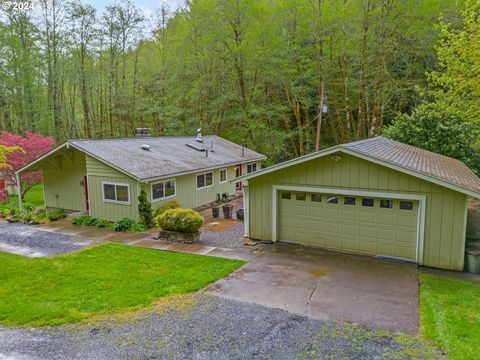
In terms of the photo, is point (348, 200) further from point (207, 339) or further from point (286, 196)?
point (207, 339)

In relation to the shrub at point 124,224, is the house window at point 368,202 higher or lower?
higher

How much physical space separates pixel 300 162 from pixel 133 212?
7.10 m

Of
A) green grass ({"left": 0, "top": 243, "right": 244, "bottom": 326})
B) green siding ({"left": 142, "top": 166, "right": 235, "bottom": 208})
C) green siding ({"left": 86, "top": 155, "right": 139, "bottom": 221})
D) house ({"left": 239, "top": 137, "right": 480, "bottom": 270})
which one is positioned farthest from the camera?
green siding ({"left": 142, "top": 166, "right": 235, "bottom": 208})

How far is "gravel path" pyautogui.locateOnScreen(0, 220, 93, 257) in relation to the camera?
10328 millimetres

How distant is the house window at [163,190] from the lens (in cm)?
1372

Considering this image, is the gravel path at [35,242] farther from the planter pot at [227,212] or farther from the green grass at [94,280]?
the planter pot at [227,212]

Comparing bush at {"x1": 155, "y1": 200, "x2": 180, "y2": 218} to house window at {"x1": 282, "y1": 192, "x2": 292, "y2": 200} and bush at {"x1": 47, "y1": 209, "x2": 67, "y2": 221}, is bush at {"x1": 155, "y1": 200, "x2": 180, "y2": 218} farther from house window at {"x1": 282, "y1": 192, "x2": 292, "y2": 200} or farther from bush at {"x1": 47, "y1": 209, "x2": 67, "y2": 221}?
house window at {"x1": 282, "y1": 192, "x2": 292, "y2": 200}

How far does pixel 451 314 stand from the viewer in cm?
617

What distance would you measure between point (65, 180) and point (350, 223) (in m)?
13.1

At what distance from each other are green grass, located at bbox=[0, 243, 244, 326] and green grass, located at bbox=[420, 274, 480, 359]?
14.5 ft

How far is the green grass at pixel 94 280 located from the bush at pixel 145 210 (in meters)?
2.50

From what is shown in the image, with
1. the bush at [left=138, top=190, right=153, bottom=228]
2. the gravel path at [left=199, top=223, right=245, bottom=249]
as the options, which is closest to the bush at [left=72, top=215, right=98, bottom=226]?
the bush at [left=138, top=190, right=153, bottom=228]

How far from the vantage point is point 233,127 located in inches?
1032

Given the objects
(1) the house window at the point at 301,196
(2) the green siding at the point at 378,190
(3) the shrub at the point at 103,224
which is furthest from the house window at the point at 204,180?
(1) the house window at the point at 301,196
